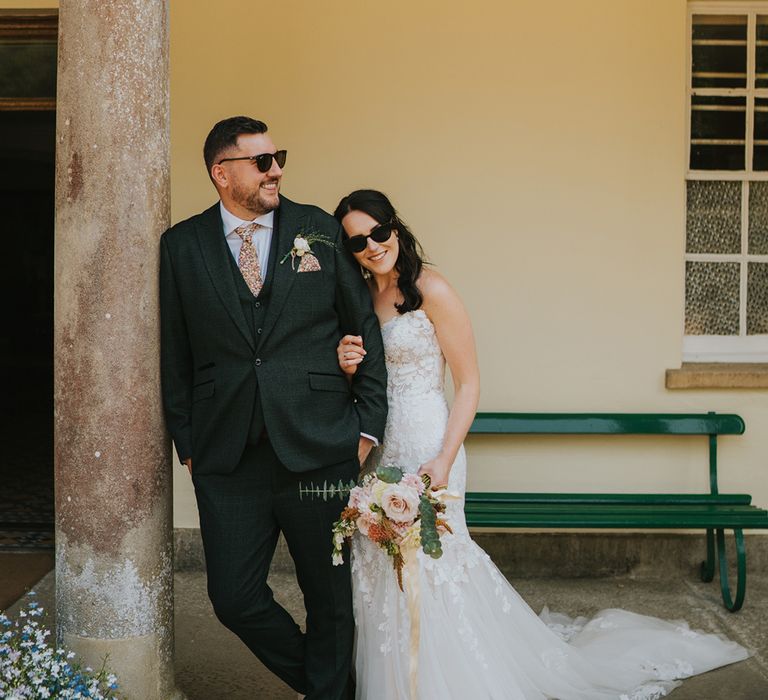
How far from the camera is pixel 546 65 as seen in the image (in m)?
5.73

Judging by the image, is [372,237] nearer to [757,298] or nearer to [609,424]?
[609,424]

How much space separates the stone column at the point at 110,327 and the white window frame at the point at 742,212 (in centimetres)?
349

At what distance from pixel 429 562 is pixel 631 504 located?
2.19 metres

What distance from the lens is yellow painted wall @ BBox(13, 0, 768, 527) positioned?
18.7 ft

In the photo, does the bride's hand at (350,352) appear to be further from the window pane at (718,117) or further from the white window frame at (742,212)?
the window pane at (718,117)

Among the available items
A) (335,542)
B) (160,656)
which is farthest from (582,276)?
(160,656)

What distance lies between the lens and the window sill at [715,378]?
579cm

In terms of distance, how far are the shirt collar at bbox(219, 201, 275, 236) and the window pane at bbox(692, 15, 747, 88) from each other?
3.40m

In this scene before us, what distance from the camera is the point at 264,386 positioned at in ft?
11.2

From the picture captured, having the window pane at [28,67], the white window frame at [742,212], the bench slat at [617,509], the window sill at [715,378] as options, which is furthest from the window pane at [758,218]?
the window pane at [28,67]

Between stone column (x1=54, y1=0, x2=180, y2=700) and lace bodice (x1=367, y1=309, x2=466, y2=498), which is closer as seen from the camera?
stone column (x1=54, y1=0, x2=180, y2=700)

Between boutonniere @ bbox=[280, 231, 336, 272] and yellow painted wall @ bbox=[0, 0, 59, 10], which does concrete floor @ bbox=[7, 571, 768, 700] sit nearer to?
boutonniere @ bbox=[280, 231, 336, 272]

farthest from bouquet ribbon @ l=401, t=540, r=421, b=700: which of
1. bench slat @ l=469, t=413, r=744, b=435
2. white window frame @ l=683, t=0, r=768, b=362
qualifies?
white window frame @ l=683, t=0, r=768, b=362

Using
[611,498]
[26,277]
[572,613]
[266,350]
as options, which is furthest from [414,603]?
[26,277]
